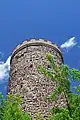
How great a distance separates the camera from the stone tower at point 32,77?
18.1m

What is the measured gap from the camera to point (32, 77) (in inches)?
761

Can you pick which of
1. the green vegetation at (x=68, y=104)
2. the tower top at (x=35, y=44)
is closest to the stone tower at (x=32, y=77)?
the tower top at (x=35, y=44)

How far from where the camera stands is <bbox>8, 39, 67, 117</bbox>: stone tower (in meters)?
18.1

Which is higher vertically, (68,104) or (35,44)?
(35,44)

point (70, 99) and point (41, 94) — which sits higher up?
point (41, 94)

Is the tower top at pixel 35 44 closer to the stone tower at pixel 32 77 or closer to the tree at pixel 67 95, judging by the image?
the stone tower at pixel 32 77

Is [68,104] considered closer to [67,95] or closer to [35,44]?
[67,95]

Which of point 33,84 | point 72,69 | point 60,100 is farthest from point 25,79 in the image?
point 72,69

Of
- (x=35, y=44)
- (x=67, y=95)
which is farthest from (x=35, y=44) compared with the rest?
(x=67, y=95)

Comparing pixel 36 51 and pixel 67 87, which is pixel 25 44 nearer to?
pixel 36 51

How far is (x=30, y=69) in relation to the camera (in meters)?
19.8

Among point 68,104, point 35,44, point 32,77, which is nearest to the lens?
point 68,104

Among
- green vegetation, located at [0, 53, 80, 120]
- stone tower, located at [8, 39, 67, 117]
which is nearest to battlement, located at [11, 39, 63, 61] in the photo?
stone tower, located at [8, 39, 67, 117]

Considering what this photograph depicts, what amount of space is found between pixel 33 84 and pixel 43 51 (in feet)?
9.05
